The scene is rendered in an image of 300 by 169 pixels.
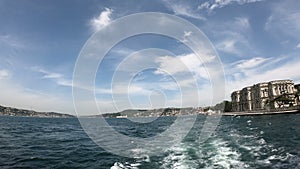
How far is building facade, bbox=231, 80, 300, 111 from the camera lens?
141 metres

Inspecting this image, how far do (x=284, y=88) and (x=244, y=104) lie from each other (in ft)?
135

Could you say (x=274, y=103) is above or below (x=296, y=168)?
above

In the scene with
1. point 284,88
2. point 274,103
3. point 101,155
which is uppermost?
point 284,88

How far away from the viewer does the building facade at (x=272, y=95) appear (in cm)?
14100

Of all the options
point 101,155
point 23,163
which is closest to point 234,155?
point 101,155

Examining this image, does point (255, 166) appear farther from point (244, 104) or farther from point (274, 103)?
point (244, 104)

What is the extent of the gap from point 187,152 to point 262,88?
149915 millimetres

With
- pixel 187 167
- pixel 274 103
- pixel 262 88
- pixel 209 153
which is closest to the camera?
pixel 187 167

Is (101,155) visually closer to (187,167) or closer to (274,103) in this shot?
(187,167)

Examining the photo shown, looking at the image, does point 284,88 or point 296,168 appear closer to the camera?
point 296,168

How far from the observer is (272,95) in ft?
489

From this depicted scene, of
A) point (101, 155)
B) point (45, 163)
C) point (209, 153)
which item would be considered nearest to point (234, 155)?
point (209, 153)

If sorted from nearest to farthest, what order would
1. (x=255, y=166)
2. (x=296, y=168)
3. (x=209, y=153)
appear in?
(x=296, y=168), (x=255, y=166), (x=209, y=153)

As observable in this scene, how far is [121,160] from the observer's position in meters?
22.1
